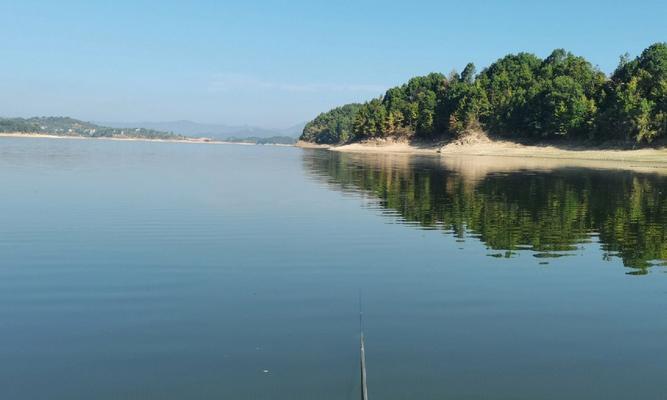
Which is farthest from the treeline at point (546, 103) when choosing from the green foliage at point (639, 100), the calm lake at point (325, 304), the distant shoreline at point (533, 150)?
the calm lake at point (325, 304)

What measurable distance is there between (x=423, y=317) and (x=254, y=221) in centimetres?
1397

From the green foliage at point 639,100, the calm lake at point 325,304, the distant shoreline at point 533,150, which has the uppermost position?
the green foliage at point 639,100

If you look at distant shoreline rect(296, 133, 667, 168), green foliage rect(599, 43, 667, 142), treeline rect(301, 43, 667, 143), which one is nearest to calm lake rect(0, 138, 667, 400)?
distant shoreline rect(296, 133, 667, 168)

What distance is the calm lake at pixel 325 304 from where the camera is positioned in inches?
329

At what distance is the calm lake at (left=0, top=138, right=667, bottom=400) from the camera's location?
8.35m

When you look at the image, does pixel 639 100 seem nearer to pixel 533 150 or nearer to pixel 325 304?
pixel 533 150

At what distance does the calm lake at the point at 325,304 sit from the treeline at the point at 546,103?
87920mm

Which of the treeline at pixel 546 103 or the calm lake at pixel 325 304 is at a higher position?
the treeline at pixel 546 103

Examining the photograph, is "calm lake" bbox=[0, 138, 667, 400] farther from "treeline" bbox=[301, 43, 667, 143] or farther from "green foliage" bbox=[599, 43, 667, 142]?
"treeline" bbox=[301, 43, 667, 143]

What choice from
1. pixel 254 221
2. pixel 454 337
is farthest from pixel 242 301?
pixel 254 221

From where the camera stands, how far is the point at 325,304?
1212 cm

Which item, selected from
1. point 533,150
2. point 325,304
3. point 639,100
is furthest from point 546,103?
point 325,304

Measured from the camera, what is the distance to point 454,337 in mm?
10172

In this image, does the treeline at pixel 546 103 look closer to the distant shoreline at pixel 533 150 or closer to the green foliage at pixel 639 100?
the green foliage at pixel 639 100
